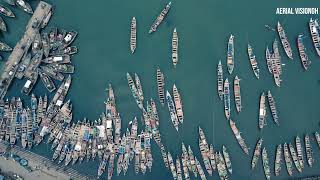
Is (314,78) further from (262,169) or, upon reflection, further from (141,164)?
(141,164)

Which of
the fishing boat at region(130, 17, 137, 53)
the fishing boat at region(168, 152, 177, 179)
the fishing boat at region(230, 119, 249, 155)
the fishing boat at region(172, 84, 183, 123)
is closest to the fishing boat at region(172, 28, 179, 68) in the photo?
the fishing boat at region(172, 84, 183, 123)

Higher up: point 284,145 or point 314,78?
point 314,78

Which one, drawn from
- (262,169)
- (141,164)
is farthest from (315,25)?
(141,164)

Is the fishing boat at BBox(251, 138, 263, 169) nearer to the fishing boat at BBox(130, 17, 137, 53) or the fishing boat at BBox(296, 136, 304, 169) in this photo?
the fishing boat at BBox(296, 136, 304, 169)

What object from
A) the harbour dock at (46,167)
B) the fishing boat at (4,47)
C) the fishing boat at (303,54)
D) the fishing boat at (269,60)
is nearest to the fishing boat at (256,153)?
the fishing boat at (269,60)

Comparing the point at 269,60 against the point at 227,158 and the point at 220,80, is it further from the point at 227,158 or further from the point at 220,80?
the point at 227,158
